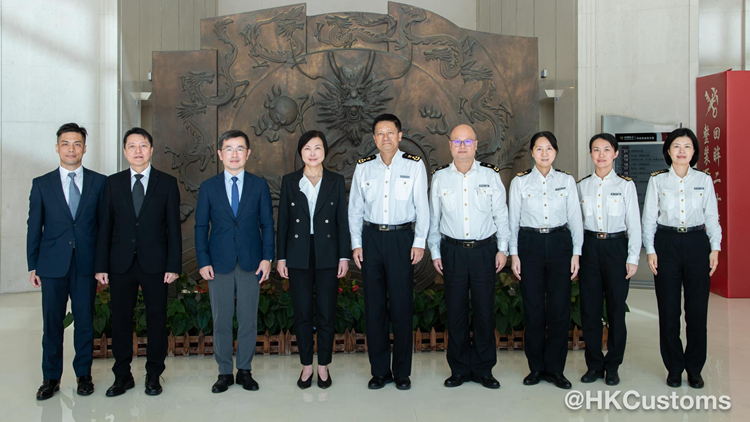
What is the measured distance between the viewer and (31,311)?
5.52 metres

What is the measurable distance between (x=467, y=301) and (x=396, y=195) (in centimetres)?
78

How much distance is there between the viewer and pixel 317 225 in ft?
10.8

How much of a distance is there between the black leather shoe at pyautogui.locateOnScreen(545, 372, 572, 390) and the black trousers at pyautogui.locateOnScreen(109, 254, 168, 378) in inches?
93.2

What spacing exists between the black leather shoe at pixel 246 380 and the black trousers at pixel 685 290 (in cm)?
251

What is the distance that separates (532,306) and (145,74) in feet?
20.5

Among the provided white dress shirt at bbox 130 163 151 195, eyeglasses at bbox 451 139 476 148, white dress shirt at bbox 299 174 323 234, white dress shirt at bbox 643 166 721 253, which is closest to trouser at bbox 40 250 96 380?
white dress shirt at bbox 130 163 151 195

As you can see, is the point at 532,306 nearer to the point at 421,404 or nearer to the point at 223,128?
the point at 421,404

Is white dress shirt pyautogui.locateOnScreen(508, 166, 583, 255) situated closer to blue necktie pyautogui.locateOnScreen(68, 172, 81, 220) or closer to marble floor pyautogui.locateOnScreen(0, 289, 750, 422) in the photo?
marble floor pyautogui.locateOnScreen(0, 289, 750, 422)

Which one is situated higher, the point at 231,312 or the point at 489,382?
the point at 231,312

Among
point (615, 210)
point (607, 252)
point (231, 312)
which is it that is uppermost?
point (615, 210)

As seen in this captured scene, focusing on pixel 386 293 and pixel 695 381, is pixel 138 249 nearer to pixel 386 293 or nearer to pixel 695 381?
pixel 386 293

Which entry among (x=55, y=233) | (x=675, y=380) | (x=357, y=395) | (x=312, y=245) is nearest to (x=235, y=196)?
(x=312, y=245)

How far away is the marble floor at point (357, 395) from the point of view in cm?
292

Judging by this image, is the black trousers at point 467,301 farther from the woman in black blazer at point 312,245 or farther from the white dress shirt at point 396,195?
the woman in black blazer at point 312,245
